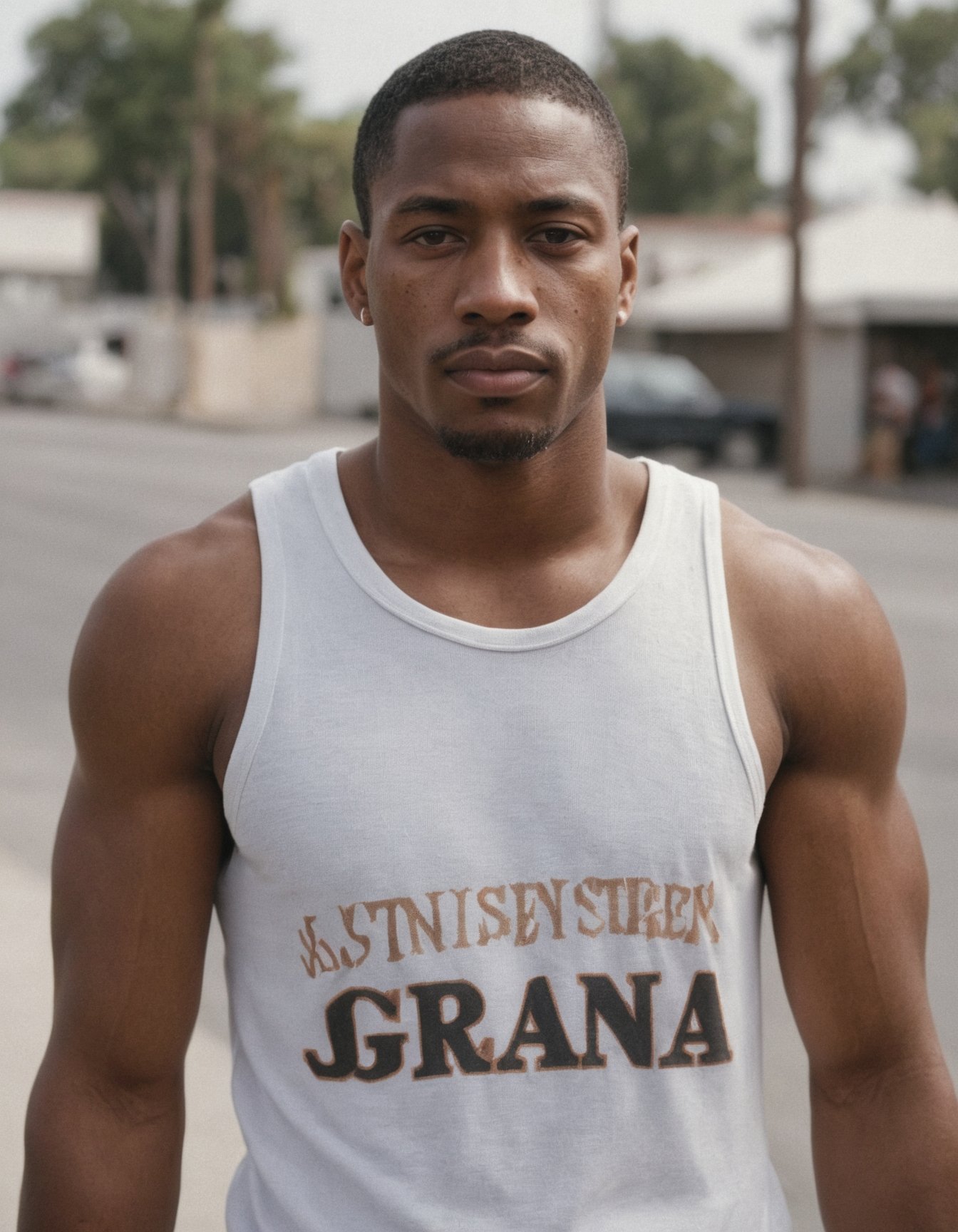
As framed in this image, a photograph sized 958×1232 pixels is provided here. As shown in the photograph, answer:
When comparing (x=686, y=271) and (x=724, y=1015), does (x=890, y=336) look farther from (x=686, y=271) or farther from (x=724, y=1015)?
(x=724, y=1015)

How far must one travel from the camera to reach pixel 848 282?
1023 inches

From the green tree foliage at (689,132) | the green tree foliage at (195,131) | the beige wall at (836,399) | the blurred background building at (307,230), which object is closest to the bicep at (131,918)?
the blurred background building at (307,230)

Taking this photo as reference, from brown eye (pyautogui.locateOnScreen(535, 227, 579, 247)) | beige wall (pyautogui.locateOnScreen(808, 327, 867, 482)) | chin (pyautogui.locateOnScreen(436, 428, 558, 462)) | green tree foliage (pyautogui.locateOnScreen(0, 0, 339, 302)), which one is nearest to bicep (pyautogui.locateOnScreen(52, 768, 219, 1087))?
chin (pyautogui.locateOnScreen(436, 428, 558, 462))

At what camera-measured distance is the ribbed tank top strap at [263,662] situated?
6.16 ft

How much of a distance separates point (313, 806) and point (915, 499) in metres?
20.4

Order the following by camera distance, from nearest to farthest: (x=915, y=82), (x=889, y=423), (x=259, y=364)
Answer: (x=889, y=423)
(x=259, y=364)
(x=915, y=82)

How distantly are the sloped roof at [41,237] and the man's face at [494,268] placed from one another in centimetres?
6704

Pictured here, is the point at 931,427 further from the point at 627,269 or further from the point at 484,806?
the point at 484,806

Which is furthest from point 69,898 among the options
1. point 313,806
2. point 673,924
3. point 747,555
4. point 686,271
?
point 686,271

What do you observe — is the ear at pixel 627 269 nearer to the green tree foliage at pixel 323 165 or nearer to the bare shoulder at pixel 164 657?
the bare shoulder at pixel 164 657

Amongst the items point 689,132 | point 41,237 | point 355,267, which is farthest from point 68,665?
point 689,132

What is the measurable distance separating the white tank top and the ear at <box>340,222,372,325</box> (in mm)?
331

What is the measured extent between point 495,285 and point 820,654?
1.63ft

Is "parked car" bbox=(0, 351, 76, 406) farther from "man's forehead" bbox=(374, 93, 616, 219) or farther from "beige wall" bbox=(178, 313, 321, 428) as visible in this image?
"man's forehead" bbox=(374, 93, 616, 219)
